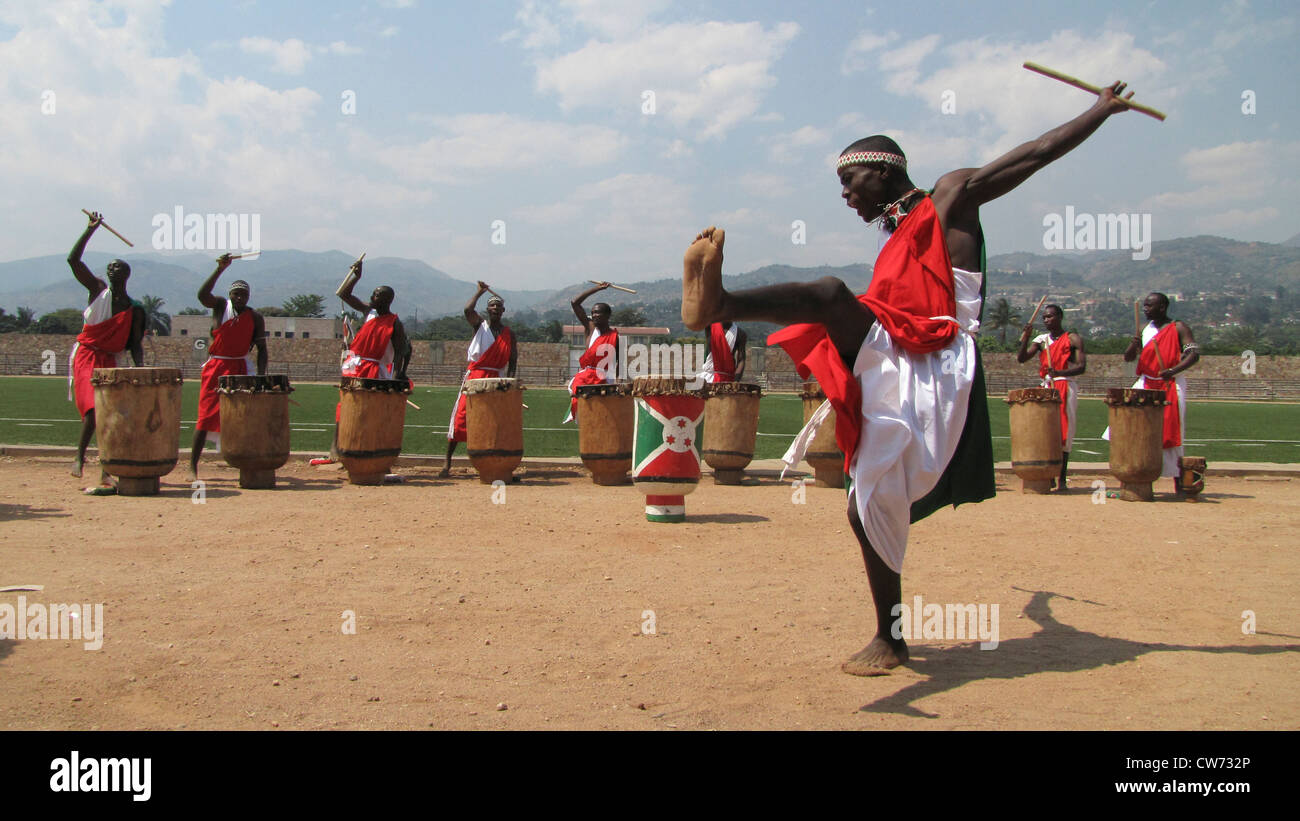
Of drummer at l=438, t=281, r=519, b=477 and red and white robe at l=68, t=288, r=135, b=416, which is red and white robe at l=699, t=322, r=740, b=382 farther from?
red and white robe at l=68, t=288, r=135, b=416

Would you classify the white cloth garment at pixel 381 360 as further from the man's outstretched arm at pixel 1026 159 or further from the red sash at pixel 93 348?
the man's outstretched arm at pixel 1026 159

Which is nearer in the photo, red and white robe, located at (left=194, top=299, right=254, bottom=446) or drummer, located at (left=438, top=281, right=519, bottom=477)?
red and white robe, located at (left=194, top=299, right=254, bottom=446)

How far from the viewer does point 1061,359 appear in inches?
436

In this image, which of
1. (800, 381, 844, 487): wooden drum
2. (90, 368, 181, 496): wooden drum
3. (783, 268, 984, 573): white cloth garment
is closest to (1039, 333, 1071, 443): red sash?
(800, 381, 844, 487): wooden drum

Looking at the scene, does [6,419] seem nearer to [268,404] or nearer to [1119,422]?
[268,404]

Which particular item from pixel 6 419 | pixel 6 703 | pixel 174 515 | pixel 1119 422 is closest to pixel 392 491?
pixel 174 515

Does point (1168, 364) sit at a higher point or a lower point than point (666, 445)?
higher

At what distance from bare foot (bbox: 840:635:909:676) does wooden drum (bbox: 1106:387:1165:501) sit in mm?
6795

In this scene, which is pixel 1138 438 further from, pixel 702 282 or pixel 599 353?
pixel 702 282

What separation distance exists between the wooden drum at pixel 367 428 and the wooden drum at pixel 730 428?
11.1 feet

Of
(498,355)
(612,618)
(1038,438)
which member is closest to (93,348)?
(498,355)

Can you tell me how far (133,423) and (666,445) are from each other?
481cm

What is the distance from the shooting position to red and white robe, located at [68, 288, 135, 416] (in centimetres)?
911
